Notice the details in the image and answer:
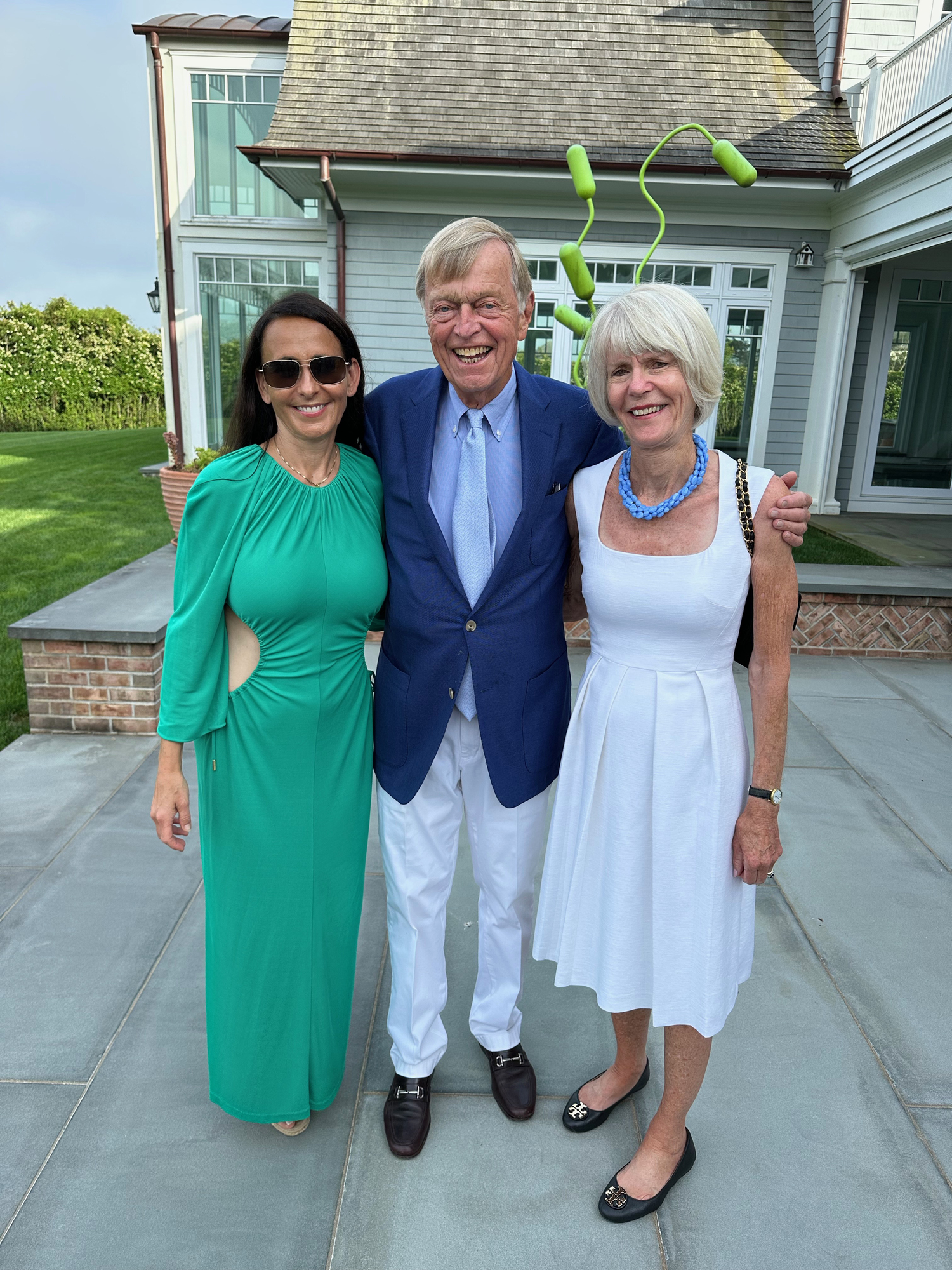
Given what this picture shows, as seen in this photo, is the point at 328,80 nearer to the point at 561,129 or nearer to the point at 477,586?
the point at 561,129

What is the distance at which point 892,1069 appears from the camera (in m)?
2.31

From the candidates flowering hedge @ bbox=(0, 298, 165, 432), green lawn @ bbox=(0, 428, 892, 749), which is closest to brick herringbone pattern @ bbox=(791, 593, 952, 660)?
green lawn @ bbox=(0, 428, 892, 749)

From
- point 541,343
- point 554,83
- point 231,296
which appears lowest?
point 541,343

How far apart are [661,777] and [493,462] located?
0.78 meters

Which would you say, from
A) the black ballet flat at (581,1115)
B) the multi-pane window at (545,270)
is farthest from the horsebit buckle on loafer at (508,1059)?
the multi-pane window at (545,270)

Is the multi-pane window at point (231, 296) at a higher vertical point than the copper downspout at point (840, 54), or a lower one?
lower

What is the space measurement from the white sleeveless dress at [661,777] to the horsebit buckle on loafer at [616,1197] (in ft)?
1.29

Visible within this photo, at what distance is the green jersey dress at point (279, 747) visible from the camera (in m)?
1.79

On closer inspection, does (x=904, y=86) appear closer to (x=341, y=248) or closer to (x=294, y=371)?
(x=341, y=248)

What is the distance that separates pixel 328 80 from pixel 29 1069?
9561 mm

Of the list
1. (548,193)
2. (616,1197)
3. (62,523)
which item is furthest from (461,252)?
(62,523)

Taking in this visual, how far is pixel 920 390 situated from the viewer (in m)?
10.2

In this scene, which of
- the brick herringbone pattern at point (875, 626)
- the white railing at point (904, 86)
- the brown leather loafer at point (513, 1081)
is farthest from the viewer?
the white railing at point (904, 86)

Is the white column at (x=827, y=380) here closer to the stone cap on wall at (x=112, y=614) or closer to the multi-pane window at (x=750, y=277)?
the multi-pane window at (x=750, y=277)
